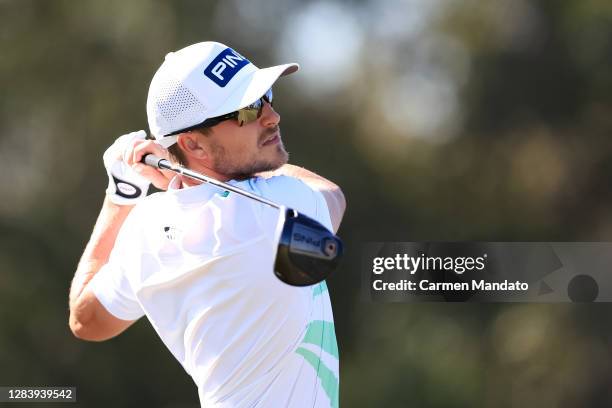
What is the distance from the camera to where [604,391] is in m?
9.51

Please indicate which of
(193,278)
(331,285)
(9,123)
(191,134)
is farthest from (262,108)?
(9,123)

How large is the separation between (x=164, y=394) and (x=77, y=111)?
276cm

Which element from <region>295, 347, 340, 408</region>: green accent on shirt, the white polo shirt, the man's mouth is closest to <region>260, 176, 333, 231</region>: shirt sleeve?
the white polo shirt

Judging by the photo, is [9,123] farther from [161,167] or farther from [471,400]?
[161,167]

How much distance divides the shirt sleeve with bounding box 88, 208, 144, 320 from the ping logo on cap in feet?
1.32

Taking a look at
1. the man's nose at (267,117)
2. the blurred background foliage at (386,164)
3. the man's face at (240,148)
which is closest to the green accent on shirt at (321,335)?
the man's face at (240,148)

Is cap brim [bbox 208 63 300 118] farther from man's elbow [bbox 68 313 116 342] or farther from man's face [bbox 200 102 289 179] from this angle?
man's elbow [bbox 68 313 116 342]

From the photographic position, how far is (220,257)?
103 inches

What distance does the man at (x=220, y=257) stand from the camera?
264cm

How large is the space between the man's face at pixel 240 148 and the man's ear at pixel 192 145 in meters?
0.02

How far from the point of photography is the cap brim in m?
2.74

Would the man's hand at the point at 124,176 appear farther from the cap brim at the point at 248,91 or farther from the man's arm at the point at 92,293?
the cap brim at the point at 248,91

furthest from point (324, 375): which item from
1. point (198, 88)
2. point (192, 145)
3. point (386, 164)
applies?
point (386, 164)

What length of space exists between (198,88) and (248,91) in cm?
13
